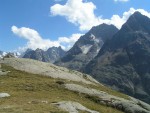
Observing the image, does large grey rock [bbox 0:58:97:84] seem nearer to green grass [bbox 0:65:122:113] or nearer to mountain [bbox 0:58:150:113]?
mountain [bbox 0:58:150:113]

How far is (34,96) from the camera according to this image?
55.5 meters

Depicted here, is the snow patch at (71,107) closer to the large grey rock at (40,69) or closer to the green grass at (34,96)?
the green grass at (34,96)

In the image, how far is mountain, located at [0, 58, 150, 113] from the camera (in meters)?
46.5

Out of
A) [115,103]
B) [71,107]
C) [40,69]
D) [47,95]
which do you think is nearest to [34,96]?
[47,95]

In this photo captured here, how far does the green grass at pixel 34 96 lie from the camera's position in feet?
143

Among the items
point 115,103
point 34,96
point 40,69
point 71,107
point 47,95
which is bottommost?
point 71,107

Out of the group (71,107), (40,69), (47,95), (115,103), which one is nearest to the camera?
(71,107)

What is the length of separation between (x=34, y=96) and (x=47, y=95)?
10.5ft

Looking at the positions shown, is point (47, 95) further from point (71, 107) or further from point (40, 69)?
point (40, 69)

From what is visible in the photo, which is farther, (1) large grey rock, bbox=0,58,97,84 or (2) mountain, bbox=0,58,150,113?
(1) large grey rock, bbox=0,58,97,84

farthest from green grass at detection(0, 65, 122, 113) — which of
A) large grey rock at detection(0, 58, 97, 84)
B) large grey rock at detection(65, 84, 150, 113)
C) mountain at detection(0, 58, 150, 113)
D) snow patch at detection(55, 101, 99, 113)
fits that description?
large grey rock at detection(0, 58, 97, 84)

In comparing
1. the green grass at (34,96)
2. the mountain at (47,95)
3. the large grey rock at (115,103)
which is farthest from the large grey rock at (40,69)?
the large grey rock at (115,103)

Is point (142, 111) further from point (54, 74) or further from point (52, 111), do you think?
point (54, 74)

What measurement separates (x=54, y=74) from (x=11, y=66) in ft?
40.2
